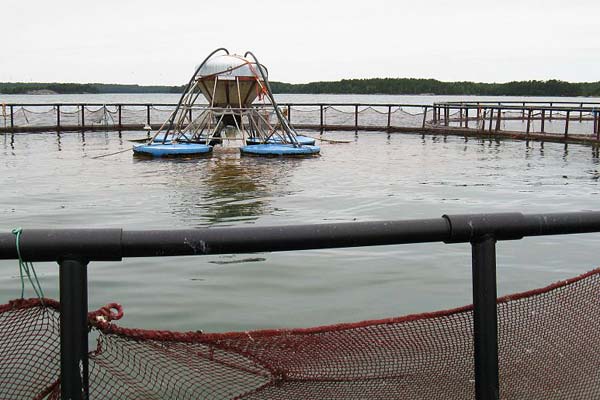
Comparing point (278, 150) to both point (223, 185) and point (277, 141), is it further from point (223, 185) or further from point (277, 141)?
point (223, 185)

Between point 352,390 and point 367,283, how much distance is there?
5796mm

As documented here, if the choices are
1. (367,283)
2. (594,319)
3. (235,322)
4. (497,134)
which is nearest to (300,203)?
(367,283)

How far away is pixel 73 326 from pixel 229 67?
2777 cm

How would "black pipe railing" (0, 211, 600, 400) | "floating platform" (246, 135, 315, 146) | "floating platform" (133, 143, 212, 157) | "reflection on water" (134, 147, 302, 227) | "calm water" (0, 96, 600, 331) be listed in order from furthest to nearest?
1. "floating platform" (246, 135, 315, 146)
2. "floating platform" (133, 143, 212, 157)
3. "reflection on water" (134, 147, 302, 227)
4. "calm water" (0, 96, 600, 331)
5. "black pipe railing" (0, 211, 600, 400)

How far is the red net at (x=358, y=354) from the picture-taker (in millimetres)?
2232

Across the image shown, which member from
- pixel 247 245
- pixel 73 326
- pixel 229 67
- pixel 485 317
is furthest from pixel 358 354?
pixel 229 67

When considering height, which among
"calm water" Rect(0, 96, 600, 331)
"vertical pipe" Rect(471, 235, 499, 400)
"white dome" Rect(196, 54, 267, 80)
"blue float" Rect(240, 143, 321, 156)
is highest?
"white dome" Rect(196, 54, 267, 80)

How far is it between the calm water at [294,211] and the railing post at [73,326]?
4674 mm

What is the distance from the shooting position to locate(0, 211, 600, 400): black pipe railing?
186 cm

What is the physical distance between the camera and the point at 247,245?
1.94m

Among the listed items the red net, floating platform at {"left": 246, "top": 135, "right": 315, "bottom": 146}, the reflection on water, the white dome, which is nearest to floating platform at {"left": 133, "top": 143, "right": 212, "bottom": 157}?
the reflection on water

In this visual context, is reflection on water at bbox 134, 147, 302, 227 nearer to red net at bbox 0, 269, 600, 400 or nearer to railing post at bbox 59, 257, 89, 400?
red net at bbox 0, 269, 600, 400

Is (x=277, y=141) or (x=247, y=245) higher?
(x=247, y=245)

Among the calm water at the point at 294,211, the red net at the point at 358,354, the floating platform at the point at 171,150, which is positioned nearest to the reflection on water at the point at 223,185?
the calm water at the point at 294,211
